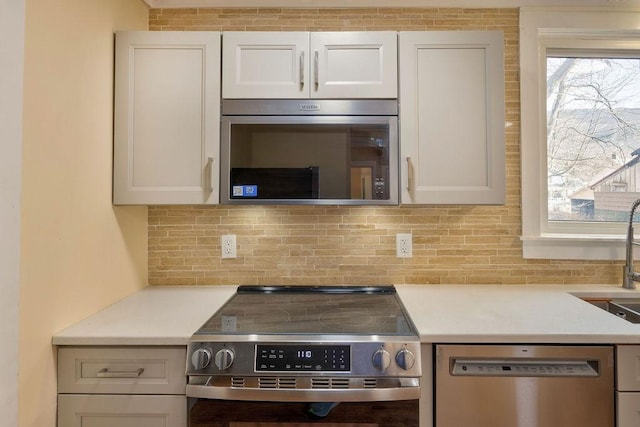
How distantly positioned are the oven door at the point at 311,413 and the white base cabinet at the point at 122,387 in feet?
0.42

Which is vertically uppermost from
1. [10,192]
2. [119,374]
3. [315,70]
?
[315,70]

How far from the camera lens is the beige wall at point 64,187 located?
109 centimetres

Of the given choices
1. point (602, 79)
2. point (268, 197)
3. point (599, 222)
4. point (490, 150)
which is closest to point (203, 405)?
point (268, 197)

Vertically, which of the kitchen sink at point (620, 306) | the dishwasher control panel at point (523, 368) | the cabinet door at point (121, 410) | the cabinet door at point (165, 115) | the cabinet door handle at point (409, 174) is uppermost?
the cabinet door at point (165, 115)

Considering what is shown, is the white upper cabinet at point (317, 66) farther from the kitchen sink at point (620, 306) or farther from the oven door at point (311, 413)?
the kitchen sink at point (620, 306)

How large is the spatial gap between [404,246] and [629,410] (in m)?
0.99

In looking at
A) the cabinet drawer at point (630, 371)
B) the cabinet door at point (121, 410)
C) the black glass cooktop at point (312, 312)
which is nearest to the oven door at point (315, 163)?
the black glass cooktop at point (312, 312)

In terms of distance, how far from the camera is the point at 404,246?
72.1 inches

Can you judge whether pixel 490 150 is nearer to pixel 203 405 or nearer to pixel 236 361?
pixel 236 361

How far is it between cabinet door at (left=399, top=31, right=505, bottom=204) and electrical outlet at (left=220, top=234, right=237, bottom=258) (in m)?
0.88

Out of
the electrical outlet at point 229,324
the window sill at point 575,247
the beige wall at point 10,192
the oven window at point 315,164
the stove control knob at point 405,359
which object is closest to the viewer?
the beige wall at point 10,192

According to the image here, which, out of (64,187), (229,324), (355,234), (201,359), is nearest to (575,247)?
(355,234)

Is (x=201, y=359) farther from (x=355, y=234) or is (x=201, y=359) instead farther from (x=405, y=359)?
(x=355, y=234)

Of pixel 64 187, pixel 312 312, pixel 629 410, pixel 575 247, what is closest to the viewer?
pixel 629 410
